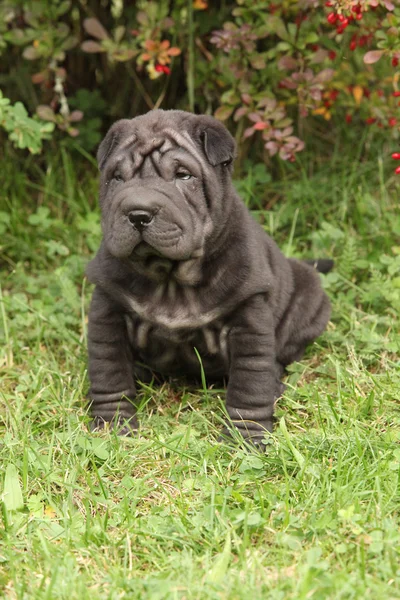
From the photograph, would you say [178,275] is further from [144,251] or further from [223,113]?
[223,113]

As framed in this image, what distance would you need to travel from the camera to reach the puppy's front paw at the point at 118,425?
3.89m

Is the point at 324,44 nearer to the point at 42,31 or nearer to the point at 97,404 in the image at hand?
the point at 42,31

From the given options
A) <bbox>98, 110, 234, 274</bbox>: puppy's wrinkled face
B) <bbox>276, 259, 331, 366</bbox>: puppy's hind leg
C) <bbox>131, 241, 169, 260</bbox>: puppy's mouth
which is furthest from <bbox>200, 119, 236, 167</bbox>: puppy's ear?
<bbox>276, 259, 331, 366</bbox>: puppy's hind leg

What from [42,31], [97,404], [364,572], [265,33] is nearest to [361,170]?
[265,33]

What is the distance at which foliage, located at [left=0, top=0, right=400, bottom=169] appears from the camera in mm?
5098

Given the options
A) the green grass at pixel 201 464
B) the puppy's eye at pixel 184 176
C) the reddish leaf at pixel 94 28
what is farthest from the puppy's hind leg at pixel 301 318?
the reddish leaf at pixel 94 28

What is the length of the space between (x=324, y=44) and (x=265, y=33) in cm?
64

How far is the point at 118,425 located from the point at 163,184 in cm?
120

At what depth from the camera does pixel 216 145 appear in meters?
3.66

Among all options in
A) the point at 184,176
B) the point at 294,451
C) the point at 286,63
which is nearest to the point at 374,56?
the point at 286,63

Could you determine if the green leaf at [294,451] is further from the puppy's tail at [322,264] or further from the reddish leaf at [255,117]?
the reddish leaf at [255,117]

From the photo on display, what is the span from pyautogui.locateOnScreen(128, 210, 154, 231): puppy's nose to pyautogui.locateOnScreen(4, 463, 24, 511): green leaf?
→ 1.14 meters

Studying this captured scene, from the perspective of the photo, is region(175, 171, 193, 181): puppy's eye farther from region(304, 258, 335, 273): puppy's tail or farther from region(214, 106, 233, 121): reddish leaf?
region(214, 106, 233, 121): reddish leaf

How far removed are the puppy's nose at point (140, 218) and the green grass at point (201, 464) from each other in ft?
3.01
